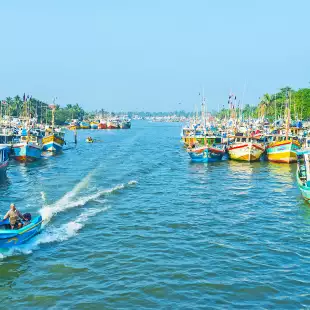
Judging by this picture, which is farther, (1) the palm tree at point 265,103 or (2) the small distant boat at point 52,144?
(1) the palm tree at point 265,103

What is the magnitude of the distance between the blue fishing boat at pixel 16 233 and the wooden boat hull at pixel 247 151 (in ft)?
129

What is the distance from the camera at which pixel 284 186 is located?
4100 cm

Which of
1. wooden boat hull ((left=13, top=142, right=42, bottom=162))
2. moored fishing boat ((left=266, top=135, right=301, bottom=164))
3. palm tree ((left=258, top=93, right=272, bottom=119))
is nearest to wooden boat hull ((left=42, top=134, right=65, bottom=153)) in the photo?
wooden boat hull ((left=13, top=142, right=42, bottom=162))

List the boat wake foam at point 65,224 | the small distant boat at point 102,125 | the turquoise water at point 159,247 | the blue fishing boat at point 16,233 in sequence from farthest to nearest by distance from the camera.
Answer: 1. the small distant boat at point 102,125
2. the boat wake foam at point 65,224
3. the blue fishing boat at point 16,233
4. the turquoise water at point 159,247

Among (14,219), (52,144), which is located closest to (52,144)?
(52,144)

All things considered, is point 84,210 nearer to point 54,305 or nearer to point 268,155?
point 54,305

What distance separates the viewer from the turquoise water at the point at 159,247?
17.6 metres

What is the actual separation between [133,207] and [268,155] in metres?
32.0

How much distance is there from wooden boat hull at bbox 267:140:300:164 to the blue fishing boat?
3955 centimetres

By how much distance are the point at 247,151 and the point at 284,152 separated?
15.7 ft

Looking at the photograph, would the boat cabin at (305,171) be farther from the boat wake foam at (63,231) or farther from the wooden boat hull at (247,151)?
the wooden boat hull at (247,151)

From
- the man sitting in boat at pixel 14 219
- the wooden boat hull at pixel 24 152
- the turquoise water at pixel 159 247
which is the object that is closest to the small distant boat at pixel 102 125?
the wooden boat hull at pixel 24 152

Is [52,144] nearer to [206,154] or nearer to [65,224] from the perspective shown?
[206,154]

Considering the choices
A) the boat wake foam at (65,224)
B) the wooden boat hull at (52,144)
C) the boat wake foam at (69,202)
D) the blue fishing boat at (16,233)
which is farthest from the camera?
the wooden boat hull at (52,144)
